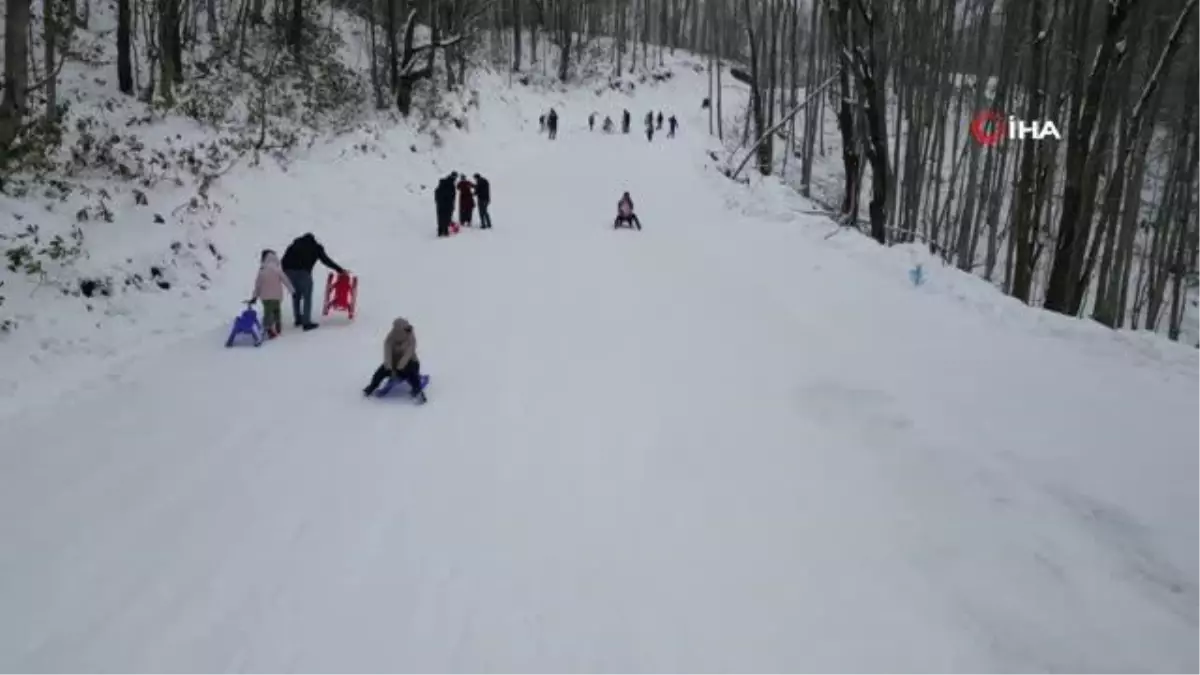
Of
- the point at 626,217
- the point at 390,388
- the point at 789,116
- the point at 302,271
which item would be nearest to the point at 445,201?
Answer: the point at 626,217

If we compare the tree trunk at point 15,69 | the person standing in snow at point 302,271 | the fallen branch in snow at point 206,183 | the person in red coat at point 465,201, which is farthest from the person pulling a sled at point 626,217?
the tree trunk at point 15,69

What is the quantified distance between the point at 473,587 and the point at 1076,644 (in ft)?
11.7

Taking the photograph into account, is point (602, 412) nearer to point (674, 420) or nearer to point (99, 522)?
→ point (674, 420)

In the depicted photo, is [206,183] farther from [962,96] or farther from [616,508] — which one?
[962,96]

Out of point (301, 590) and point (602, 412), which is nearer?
point (301, 590)

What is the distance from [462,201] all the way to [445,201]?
123cm

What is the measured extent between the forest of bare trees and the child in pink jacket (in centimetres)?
307

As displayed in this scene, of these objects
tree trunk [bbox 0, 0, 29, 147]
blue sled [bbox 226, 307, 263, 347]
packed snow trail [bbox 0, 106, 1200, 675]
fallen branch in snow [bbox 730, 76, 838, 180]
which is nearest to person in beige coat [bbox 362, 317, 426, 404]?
packed snow trail [bbox 0, 106, 1200, 675]

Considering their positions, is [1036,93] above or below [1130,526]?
above

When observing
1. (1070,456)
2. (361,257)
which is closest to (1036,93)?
(1070,456)

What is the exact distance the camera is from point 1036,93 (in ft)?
41.4

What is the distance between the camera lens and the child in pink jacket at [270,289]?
10.1 meters

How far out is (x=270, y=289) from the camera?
10.2 m

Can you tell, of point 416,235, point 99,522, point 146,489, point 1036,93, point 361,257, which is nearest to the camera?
point 99,522
